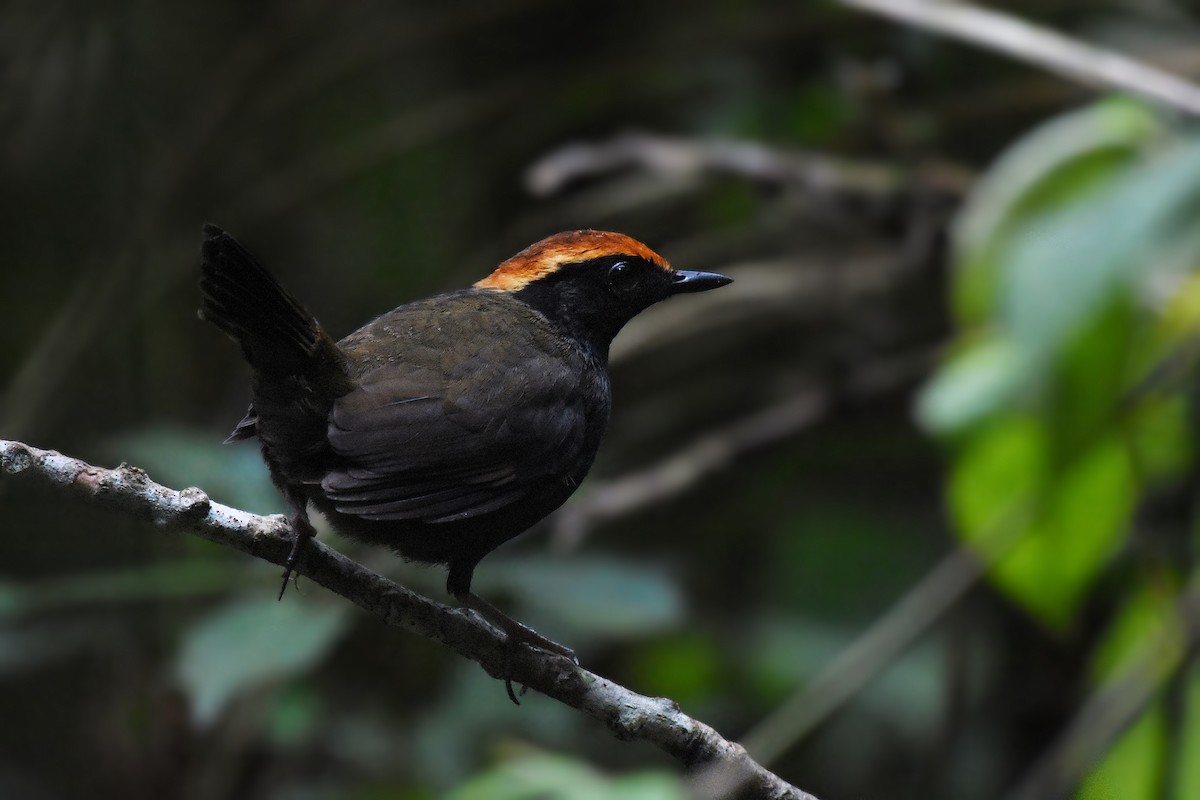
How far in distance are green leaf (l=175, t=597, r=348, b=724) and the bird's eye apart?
1484mm

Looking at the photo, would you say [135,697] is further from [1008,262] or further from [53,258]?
[1008,262]

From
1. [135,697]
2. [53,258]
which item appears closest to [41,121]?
[53,258]

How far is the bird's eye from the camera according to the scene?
3.18 m

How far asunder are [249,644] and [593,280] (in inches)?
64.5

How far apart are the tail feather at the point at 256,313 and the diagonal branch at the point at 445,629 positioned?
0.40 meters

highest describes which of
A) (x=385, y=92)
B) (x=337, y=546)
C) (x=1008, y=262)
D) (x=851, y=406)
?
(x=1008, y=262)

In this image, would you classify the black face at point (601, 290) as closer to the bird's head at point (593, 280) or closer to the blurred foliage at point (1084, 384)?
the bird's head at point (593, 280)

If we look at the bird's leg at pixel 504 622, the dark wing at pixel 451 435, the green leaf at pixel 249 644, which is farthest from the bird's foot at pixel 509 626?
the green leaf at pixel 249 644

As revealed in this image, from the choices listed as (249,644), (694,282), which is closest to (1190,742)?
(694,282)

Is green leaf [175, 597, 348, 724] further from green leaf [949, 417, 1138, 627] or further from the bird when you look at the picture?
green leaf [949, 417, 1138, 627]

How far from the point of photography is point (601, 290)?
3.19 meters

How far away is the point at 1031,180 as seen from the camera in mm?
4016

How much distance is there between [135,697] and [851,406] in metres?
3.34

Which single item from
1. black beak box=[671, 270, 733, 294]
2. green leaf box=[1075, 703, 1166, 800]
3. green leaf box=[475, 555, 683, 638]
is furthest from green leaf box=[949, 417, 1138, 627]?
black beak box=[671, 270, 733, 294]
